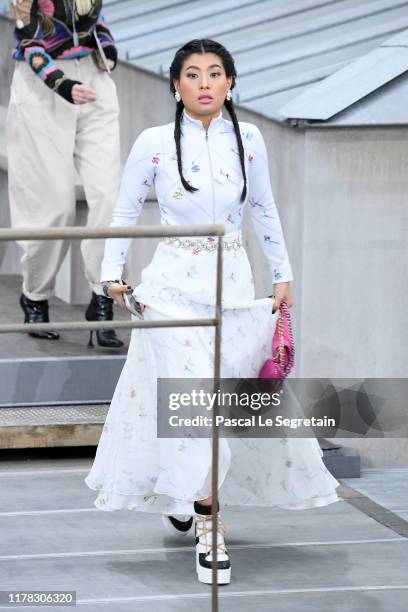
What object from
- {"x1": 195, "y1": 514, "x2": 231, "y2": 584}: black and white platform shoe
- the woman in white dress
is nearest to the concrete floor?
{"x1": 195, "y1": 514, "x2": 231, "y2": 584}: black and white platform shoe

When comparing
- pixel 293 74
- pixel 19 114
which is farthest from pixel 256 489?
pixel 293 74

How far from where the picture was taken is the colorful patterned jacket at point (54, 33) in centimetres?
600

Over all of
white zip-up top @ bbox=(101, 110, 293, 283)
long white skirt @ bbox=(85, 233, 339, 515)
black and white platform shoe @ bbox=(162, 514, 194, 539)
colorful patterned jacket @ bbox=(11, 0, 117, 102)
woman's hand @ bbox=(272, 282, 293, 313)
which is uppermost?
colorful patterned jacket @ bbox=(11, 0, 117, 102)

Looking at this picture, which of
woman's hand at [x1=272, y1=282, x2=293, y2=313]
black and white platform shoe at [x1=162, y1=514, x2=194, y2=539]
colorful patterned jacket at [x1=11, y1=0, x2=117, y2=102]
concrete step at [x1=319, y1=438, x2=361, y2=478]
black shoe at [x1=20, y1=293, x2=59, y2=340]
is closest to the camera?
woman's hand at [x1=272, y1=282, x2=293, y2=313]

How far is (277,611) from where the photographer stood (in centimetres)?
405

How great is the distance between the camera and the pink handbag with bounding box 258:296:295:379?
14.7ft

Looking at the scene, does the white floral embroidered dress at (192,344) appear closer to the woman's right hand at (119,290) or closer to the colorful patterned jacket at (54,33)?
the woman's right hand at (119,290)

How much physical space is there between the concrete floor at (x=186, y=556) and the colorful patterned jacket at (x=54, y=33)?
1.67m

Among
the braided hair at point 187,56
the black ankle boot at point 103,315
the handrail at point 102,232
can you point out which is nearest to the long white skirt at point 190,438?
the braided hair at point 187,56

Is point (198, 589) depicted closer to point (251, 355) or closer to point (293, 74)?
point (251, 355)

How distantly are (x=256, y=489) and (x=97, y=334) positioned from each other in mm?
1821

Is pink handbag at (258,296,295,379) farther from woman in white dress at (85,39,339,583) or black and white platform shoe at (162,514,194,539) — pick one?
black and white platform shoe at (162,514,194,539)

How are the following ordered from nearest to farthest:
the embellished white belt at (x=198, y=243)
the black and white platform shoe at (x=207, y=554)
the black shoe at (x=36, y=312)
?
the black and white platform shoe at (x=207, y=554), the embellished white belt at (x=198, y=243), the black shoe at (x=36, y=312)

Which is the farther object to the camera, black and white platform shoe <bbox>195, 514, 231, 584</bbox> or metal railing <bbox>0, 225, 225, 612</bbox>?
black and white platform shoe <bbox>195, 514, 231, 584</bbox>
